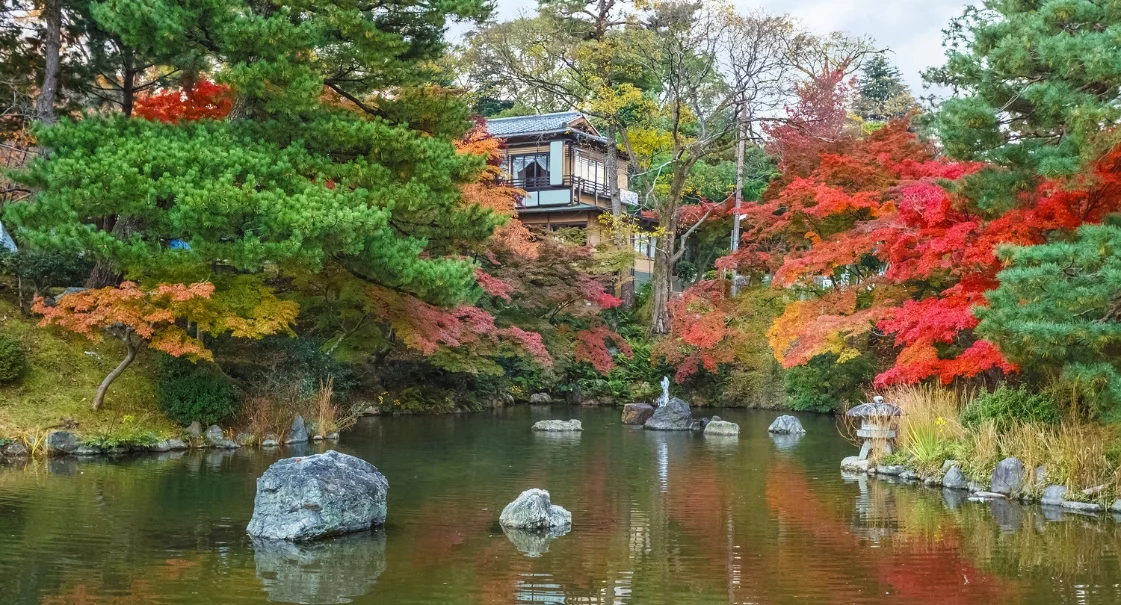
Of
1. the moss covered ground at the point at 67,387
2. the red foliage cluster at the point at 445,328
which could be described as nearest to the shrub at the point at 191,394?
the moss covered ground at the point at 67,387

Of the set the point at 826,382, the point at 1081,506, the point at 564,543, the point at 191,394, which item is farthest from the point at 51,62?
the point at 826,382

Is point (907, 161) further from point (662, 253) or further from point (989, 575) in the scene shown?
point (989, 575)


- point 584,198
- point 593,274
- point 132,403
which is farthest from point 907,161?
point 584,198

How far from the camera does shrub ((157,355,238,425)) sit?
15.0 m

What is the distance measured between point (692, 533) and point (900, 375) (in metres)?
6.21

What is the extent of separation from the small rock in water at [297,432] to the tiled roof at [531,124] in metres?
19.6

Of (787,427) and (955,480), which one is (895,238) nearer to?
(955,480)

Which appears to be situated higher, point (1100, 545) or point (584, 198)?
point (584, 198)

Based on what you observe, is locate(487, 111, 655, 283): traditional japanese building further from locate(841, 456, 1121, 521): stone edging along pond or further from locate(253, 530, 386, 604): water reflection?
locate(253, 530, 386, 604): water reflection

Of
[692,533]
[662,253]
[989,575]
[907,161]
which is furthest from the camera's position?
[662,253]

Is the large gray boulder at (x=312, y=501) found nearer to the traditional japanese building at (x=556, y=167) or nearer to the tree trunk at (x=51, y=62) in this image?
the tree trunk at (x=51, y=62)

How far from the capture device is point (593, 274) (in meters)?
26.2

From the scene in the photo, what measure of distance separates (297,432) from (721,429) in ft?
26.7

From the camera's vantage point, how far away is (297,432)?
15977mm
